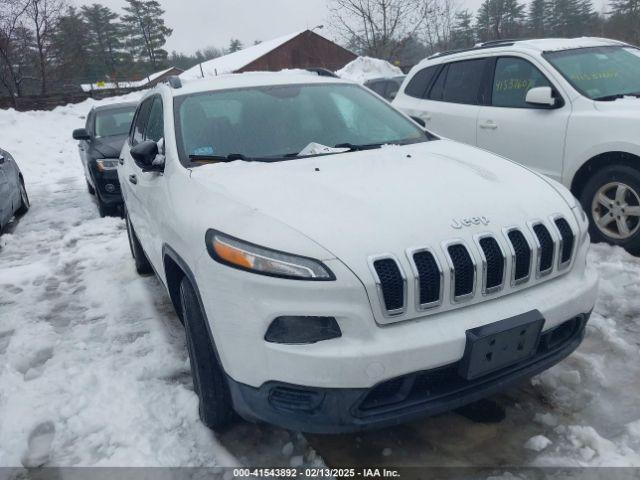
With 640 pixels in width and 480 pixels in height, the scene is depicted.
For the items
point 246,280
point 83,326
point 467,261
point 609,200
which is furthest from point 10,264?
point 609,200

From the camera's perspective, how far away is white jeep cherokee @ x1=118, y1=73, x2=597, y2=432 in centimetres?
199

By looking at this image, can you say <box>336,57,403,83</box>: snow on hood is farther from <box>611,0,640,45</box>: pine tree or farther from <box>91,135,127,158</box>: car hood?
<box>91,135,127,158</box>: car hood

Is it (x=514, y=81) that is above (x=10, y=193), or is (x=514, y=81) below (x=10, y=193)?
above

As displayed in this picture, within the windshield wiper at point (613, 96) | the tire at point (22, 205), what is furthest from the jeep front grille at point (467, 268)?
the tire at point (22, 205)

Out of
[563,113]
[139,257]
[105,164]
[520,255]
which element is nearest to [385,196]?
[520,255]

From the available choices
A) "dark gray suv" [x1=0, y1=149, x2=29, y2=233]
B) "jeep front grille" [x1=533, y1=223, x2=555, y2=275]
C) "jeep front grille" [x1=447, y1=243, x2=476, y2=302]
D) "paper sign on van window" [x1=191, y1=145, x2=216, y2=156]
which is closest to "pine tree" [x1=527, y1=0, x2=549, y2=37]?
"dark gray suv" [x1=0, y1=149, x2=29, y2=233]

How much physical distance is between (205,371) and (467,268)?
4.06 ft

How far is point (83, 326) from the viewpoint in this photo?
4.05 meters

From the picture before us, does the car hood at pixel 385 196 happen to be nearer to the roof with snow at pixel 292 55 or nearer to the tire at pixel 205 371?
the tire at pixel 205 371

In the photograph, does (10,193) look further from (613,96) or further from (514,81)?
(613,96)

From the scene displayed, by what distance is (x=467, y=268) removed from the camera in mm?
2111

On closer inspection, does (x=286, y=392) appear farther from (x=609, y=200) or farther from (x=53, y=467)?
(x=609, y=200)

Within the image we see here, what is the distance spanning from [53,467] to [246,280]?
1437 millimetres

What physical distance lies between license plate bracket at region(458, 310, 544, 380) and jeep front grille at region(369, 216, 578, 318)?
0.13 meters
